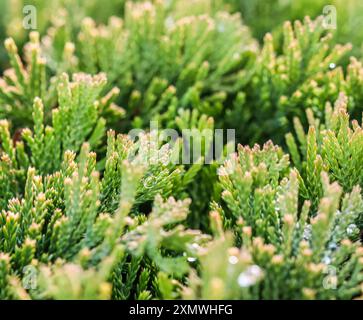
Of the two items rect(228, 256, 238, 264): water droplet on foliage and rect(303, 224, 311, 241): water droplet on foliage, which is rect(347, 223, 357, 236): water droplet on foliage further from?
rect(228, 256, 238, 264): water droplet on foliage

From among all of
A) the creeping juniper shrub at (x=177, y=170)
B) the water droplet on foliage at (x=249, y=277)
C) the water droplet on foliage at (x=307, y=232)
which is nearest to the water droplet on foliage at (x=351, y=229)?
the creeping juniper shrub at (x=177, y=170)

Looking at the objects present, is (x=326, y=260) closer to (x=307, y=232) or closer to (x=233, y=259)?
(x=307, y=232)

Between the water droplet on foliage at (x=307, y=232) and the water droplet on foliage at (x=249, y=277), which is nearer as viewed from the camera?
the water droplet on foliage at (x=249, y=277)

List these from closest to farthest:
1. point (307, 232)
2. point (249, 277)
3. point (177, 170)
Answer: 1. point (249, 277)
2. point (307, 232)
3. point (177, 170)

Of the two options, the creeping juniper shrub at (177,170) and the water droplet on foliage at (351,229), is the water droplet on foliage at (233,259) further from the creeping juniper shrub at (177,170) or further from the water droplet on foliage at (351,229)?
the water droplet on foliage at (351,229)

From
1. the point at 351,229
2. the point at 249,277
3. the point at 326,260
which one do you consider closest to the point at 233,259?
the point at 249,277

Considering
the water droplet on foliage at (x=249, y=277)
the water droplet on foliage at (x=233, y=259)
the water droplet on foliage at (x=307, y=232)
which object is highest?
the water droplet on foliage at (x=307, y=232)

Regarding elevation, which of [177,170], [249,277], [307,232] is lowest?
[249,277]

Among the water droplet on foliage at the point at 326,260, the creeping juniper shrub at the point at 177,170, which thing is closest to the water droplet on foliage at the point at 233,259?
the creeping juniper shrub at the point at 177,170

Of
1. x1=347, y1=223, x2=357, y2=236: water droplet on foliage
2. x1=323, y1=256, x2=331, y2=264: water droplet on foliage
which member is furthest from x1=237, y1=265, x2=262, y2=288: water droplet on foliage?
x1=347, y1=223, x2=357, y2=236: water droplet on foliage

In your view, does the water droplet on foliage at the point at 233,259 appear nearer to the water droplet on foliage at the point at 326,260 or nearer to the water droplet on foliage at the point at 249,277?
the water droplet on foliage at the point at 249,277

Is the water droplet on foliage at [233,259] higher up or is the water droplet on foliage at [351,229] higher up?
the water droplet on foliage at [351,229]
